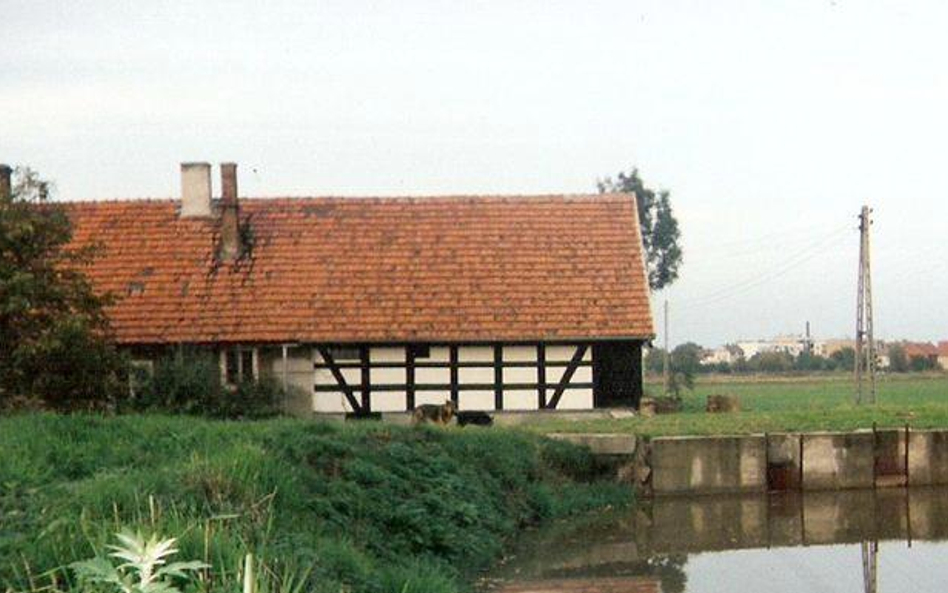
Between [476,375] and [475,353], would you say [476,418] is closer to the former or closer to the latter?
[476,375]

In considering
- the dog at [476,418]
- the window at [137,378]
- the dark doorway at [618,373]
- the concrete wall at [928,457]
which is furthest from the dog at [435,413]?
the concrete wall at [928,457]

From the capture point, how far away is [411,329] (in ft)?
90.0

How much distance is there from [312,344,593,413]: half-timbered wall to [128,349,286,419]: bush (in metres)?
→ 1.34

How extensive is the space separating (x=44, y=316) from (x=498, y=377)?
29.1 feet

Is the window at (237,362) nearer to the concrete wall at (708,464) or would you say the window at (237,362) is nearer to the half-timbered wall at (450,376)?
the half-timbered wall at (450,376)

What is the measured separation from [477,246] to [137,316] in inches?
283

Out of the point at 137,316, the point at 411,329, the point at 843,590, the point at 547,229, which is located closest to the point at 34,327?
the point at 137,316

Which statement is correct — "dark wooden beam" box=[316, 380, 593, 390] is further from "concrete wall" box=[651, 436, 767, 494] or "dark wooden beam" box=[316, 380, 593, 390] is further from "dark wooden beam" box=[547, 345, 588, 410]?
"concrete wall" box=[651, 436, 767, 494]

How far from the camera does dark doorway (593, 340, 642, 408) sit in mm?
27500

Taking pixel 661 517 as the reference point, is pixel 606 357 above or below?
above

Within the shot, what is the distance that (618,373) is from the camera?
27.7 m

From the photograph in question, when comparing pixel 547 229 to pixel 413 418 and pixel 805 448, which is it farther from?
pixel 805 448

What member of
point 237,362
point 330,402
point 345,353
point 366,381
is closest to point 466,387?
point 366,381

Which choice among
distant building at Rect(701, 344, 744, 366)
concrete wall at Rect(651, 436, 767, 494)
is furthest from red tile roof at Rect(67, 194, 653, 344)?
distant building at Rect(701, 344, 744, 366)
